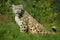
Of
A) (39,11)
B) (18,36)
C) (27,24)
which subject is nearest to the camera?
(18,36)

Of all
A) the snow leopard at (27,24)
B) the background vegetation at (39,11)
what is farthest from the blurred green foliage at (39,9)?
the snow leopard at (27,24)

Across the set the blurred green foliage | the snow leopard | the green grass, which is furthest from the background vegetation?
the green grass

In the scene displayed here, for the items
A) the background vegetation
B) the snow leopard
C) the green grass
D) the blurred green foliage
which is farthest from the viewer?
the blurred green foliage

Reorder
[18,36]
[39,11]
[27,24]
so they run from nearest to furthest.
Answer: [18,36] < [27,24] < [39,11]

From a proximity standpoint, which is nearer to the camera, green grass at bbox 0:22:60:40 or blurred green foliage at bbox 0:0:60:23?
green grass at bbox 0:22:60:40

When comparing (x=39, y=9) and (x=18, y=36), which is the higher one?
(x=39, y=9)

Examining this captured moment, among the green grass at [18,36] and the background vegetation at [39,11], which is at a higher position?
the background vegetation at [39,11]

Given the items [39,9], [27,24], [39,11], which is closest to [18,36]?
[27,24]

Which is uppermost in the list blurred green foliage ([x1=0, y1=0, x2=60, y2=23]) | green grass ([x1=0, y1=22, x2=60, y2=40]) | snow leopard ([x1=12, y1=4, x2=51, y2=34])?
blurred green foliage ([x1=0, y1=0, x2=60, y2=23])

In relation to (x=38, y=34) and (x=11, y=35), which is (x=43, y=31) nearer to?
(x=38, y=34)

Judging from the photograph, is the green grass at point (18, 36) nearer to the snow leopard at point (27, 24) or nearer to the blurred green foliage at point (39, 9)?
the snow leopard at point (27, 24)

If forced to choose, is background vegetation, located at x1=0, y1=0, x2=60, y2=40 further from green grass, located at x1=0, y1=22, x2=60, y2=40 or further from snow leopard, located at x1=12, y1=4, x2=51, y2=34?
green grass, located at x1=0, y1=22, x2=60, y2=40

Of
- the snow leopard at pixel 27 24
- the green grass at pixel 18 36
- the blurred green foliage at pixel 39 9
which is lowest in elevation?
the green grass at pixel 18 36

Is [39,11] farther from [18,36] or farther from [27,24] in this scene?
[18,36]
